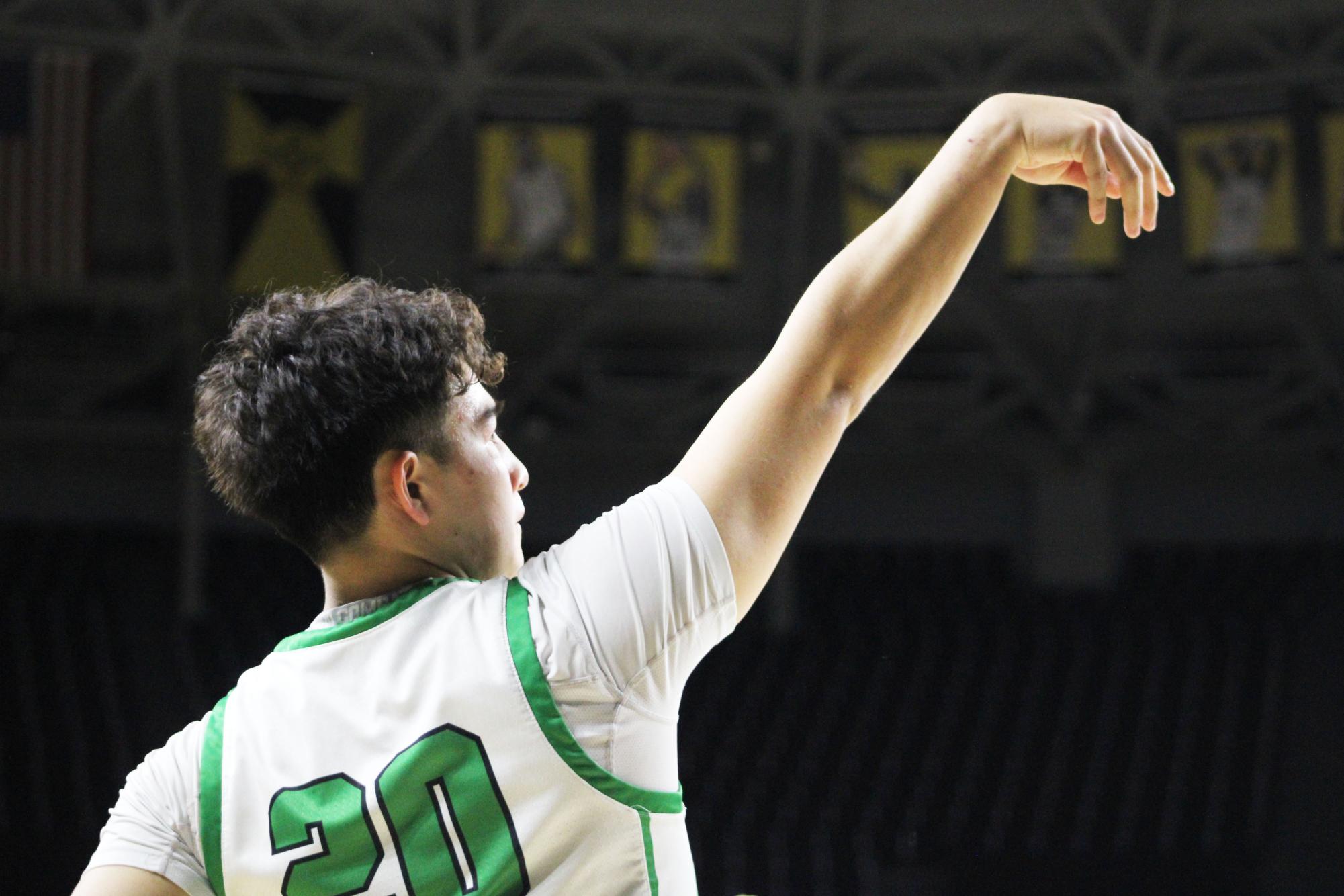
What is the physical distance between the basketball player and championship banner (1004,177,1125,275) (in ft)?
42.8

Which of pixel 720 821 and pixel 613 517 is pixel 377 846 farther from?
pixel 720 821

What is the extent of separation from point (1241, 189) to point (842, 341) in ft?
44.4

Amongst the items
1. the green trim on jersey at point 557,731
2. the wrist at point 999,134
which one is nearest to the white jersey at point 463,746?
the green trim on jersey at point 557,731

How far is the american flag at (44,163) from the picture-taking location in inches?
455

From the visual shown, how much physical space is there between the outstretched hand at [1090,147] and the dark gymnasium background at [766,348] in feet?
33.5

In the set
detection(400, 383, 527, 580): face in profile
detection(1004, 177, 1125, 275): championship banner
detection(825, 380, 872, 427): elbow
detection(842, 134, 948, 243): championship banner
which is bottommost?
detection(400, 383, 527, 580): face in profile

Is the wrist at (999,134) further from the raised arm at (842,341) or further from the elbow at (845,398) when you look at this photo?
the elbow at (845,398)

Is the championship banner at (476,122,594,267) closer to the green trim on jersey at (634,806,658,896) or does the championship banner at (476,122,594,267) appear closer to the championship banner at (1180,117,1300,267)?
the championship banner at (1180,117,1300,267)

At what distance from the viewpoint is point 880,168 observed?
13.7 meters

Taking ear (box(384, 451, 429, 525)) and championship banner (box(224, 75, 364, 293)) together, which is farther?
championship banner (box(224, 75, 364, 293))

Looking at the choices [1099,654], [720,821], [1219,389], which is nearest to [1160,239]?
[1219,389]

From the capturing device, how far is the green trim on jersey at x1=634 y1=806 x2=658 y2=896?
1.17 metres

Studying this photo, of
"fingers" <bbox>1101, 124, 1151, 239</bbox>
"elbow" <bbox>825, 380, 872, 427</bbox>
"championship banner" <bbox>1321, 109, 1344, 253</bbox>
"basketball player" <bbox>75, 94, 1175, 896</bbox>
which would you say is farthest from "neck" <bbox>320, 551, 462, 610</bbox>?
"championship banner" <bbox>1321, 109, 1344, 253</bbox>

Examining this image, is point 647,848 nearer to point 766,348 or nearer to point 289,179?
point 289,179
